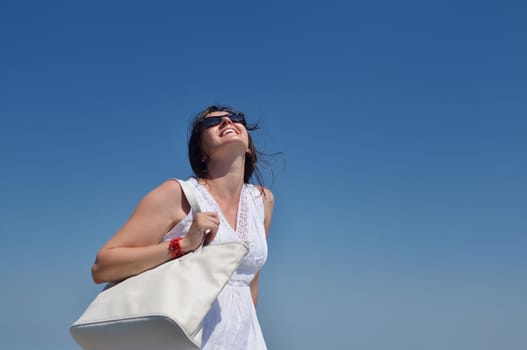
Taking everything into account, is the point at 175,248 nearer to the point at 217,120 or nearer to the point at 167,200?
the point at 167,200

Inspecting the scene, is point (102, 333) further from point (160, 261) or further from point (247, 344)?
point (247, 344)

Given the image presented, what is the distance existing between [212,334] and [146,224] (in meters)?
0.75

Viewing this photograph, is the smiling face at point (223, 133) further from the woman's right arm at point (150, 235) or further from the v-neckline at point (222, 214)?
the woman's right arm at point (150, 235)

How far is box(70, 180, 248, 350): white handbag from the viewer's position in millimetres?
2920

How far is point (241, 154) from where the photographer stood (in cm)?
405

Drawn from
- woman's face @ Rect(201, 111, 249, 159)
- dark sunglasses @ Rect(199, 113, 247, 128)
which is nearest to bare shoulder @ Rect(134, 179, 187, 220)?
woman's face @ Rect(201, 111, 249, 159)

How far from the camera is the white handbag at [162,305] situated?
2.92 meters

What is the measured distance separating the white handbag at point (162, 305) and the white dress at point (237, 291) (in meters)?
0.31

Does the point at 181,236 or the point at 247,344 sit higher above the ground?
the point at 181,236

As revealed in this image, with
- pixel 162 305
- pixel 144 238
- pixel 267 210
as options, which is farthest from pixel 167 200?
pixel 267 210

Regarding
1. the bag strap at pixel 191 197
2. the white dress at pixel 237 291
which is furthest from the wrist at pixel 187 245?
the bag strap at pixel 191 197

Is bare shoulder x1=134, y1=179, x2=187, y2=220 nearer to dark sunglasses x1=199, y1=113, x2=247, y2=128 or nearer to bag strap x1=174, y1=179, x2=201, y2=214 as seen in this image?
bag strap x1=174, y1=179, x2=201, y2=214

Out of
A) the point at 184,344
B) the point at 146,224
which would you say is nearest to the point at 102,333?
the point at 184,344

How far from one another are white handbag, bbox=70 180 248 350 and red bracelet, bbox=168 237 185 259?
64 millimetres
